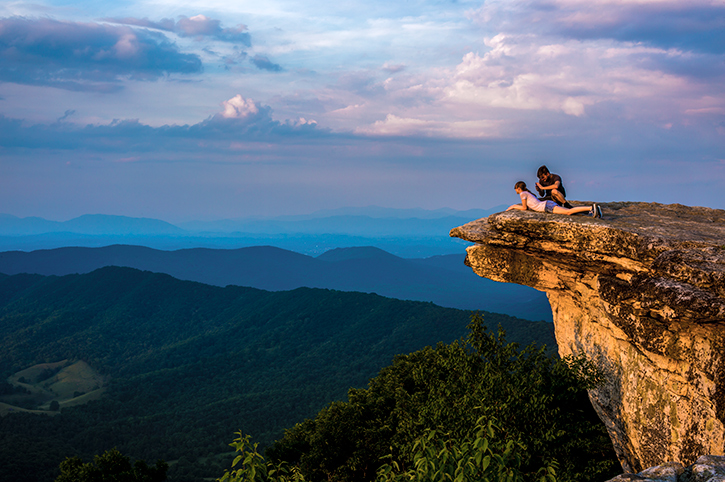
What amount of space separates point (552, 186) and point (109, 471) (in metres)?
37.0

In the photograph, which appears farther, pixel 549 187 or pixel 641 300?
pixel 549 187

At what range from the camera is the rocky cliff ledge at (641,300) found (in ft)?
49.9

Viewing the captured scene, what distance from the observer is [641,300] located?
16.0m

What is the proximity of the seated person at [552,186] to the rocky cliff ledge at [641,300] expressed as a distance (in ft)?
4.70

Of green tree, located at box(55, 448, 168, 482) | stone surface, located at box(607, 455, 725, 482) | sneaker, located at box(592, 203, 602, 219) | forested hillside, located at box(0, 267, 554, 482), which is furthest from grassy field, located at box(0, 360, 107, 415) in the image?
stone surface, located at box(607, 455, 725, 482)

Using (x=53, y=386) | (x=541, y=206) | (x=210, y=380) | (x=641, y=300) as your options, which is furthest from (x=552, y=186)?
(x=53, y=386)

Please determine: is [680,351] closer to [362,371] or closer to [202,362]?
[362,371]

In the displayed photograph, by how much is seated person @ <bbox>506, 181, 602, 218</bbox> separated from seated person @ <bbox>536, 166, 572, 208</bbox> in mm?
466

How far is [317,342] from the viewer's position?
588ft

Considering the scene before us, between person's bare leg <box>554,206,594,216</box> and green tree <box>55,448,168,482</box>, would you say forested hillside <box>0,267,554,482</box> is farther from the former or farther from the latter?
person's bare leg <box>554,206,594,216</box>

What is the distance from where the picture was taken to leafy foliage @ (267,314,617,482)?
57.7 ft

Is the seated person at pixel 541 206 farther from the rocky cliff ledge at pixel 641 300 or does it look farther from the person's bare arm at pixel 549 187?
the rocky cliff ledge at pixel 641 300

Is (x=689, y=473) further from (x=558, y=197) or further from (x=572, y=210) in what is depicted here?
(x=558, y=197)

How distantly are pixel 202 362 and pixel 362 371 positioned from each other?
60.7m
